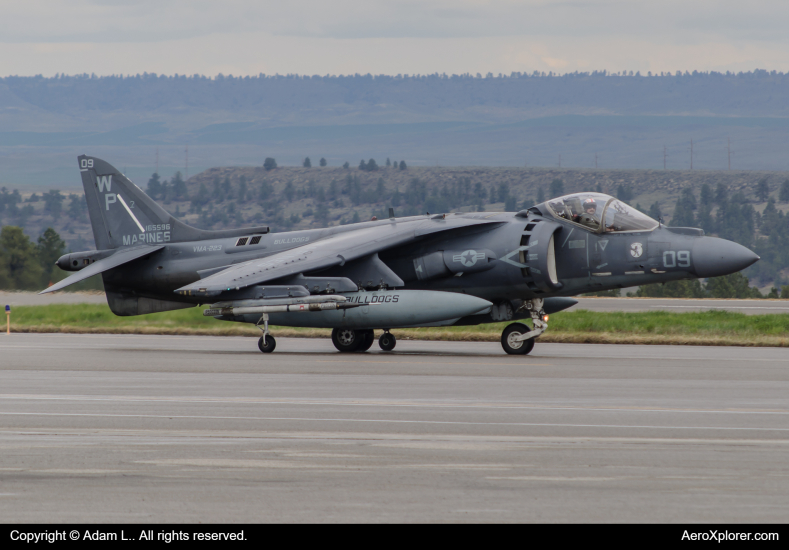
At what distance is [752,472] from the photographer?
7.61m

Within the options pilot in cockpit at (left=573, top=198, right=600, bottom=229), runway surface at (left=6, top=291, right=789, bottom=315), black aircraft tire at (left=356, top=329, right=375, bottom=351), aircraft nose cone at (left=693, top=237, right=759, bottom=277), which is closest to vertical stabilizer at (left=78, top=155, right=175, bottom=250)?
black aircraft tire at (left=356, top=329, right=375, bottom=351)

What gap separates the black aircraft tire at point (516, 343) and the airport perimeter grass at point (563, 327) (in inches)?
179

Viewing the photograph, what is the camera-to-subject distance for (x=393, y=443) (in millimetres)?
8883

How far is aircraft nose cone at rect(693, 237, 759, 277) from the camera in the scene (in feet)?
59.8

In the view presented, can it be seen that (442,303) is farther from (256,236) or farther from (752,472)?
(752,472)

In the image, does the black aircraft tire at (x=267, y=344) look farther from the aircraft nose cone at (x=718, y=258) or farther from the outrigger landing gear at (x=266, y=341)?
the aircraft nose cone at (x=718, y=258)

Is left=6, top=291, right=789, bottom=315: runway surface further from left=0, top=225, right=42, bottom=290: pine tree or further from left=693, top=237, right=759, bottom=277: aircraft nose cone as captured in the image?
left=693, top=237, right=759, bottom=277: aircraft nose cone

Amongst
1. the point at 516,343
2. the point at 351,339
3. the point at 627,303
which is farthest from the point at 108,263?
the point at 627,303

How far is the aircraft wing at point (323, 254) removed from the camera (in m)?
19.6

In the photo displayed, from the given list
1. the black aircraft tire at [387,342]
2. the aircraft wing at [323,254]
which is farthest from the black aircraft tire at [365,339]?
the aircraft wing at [323,254]

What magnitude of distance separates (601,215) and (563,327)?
7438 mm

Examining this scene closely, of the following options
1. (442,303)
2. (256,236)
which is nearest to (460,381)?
(442,303)

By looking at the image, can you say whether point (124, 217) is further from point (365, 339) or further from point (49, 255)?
point (49, 255)

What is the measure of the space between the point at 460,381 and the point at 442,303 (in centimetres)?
465
